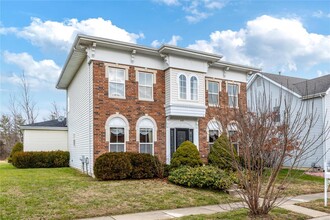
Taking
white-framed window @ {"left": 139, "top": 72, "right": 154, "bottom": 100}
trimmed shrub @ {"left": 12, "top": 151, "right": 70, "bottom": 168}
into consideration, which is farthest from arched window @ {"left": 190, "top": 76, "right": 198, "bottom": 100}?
trimmed shrub @ {"left": 12, "top": 151, "right": 70, "bottom": 168}

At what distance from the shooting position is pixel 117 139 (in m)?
13.2

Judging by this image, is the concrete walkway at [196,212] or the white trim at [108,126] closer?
the concrete walkway at [196,212]

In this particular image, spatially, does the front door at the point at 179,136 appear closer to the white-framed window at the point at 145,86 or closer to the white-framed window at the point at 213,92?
the white-framed window at the point at 145,86

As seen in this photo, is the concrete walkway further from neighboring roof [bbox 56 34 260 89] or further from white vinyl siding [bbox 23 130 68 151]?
white vinyl siding [bbox 23 130 68 151]

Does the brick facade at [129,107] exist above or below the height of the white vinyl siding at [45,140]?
above

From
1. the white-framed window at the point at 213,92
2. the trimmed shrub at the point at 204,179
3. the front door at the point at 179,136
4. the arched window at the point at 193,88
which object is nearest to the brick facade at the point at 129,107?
the front door at the point at 179,136

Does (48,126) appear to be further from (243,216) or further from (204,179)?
(243,216)

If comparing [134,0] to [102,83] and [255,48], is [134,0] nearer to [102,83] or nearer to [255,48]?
[102,83]

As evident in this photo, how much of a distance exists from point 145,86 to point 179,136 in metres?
3.31

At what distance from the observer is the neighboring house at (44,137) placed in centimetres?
1906

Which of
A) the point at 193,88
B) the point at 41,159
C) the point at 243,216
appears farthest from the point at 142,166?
the point at 41,159

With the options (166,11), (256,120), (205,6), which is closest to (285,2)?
(205,6)

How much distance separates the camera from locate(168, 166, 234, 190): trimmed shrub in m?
9.73

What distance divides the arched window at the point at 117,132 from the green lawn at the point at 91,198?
2.73 meters
